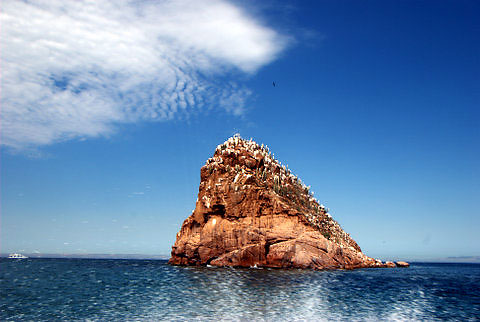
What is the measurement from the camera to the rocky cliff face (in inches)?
2702

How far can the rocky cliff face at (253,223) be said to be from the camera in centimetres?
6862

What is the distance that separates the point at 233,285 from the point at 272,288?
4.81 metres

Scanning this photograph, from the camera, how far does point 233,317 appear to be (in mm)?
25109

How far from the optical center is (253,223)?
72.9m

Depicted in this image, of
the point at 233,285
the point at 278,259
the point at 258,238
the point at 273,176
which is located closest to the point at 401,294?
the point at 233,285

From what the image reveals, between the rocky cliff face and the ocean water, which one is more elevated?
the rocky cliff face

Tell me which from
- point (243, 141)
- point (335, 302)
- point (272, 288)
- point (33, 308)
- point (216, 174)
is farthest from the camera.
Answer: point (243, 141)

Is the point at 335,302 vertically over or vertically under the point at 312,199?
under

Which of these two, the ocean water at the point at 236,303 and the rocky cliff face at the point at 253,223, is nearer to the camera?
the ocean water at the point at 236,303

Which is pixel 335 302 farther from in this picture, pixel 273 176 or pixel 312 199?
pixel 312 199

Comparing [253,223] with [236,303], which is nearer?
[236,303]

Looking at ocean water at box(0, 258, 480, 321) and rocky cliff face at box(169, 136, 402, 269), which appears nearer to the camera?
ocean water at box(0, 258, 480, 321)

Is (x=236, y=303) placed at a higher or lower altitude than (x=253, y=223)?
lower

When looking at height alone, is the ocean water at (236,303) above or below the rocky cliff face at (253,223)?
below
